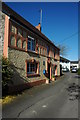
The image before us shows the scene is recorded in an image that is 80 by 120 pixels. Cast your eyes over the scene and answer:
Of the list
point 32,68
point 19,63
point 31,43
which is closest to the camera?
point 19,63

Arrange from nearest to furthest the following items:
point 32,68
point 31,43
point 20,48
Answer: point 20,48
point 31,43
point 32,68

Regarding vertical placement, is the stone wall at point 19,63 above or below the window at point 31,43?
below

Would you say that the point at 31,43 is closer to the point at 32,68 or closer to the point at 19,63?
the point at 32,68

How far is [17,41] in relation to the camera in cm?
957

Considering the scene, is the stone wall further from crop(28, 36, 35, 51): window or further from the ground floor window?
crop(28, 36, 35, 51): window

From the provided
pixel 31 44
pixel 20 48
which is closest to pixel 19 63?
pixel 20 48

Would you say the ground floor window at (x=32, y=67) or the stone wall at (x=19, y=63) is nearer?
the stone wall at (x=19, y=63)

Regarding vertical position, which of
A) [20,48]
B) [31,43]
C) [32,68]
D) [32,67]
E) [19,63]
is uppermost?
[31,43]

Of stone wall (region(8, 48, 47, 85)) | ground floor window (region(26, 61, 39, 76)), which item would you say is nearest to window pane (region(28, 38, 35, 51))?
stone wall (region(8, 48, 47, 85))

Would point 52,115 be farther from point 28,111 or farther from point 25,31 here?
point 25,31

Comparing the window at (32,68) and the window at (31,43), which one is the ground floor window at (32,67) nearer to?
the window at (32,68)

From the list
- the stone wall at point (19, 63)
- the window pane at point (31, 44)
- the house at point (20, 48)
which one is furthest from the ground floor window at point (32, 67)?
the window pane at point (31, 44)

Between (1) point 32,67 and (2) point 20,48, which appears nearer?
(2) point 20,48

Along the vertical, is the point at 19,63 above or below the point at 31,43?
below
